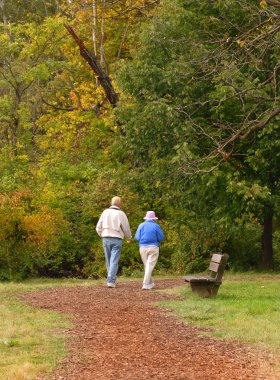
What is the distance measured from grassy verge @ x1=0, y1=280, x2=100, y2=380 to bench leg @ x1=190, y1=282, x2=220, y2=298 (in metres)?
2.99

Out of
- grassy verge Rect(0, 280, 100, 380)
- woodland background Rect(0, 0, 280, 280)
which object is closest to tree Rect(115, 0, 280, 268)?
woodland background Rect(0, 0, 280, 280)

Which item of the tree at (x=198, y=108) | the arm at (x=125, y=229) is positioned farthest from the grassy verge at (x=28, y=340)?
the tree at (x=198, y=108)

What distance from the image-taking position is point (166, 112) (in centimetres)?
1923

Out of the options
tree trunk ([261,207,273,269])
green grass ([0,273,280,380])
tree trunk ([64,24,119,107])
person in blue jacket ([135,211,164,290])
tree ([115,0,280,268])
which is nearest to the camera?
green grass ([0,273,280,380])

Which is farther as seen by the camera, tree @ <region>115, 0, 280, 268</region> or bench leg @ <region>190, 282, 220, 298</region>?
tree @ <region>115, 0, 280, 268</region>

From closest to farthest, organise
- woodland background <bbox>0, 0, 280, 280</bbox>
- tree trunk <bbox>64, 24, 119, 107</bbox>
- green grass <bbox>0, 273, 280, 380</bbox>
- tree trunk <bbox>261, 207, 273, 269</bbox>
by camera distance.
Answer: green grass <bbox>0, 273, 280, 380</bbox>
woodland background <bbox>0, 0, 280, 280</bbox>
tree trunk <bbox>261, 207, 273, 269</bbox>
tree trunk <bbox>64, 24, 119, 107</bbox>

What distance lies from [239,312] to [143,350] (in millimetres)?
3059

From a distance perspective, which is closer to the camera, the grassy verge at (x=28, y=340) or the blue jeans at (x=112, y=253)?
the grassy verge at (x=28, y=340)

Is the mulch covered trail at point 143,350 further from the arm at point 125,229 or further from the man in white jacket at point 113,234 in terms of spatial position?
the arm at point 125,229

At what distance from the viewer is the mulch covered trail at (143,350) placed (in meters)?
7.51

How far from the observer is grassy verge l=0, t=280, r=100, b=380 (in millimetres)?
7500

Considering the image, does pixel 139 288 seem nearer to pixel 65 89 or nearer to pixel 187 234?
pixel 187 234

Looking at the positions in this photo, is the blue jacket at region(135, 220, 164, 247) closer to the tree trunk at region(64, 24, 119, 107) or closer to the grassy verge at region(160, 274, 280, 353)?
the grassy verge at region(160, 274, 280, 353)

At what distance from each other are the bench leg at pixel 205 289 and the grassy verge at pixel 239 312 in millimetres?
118
